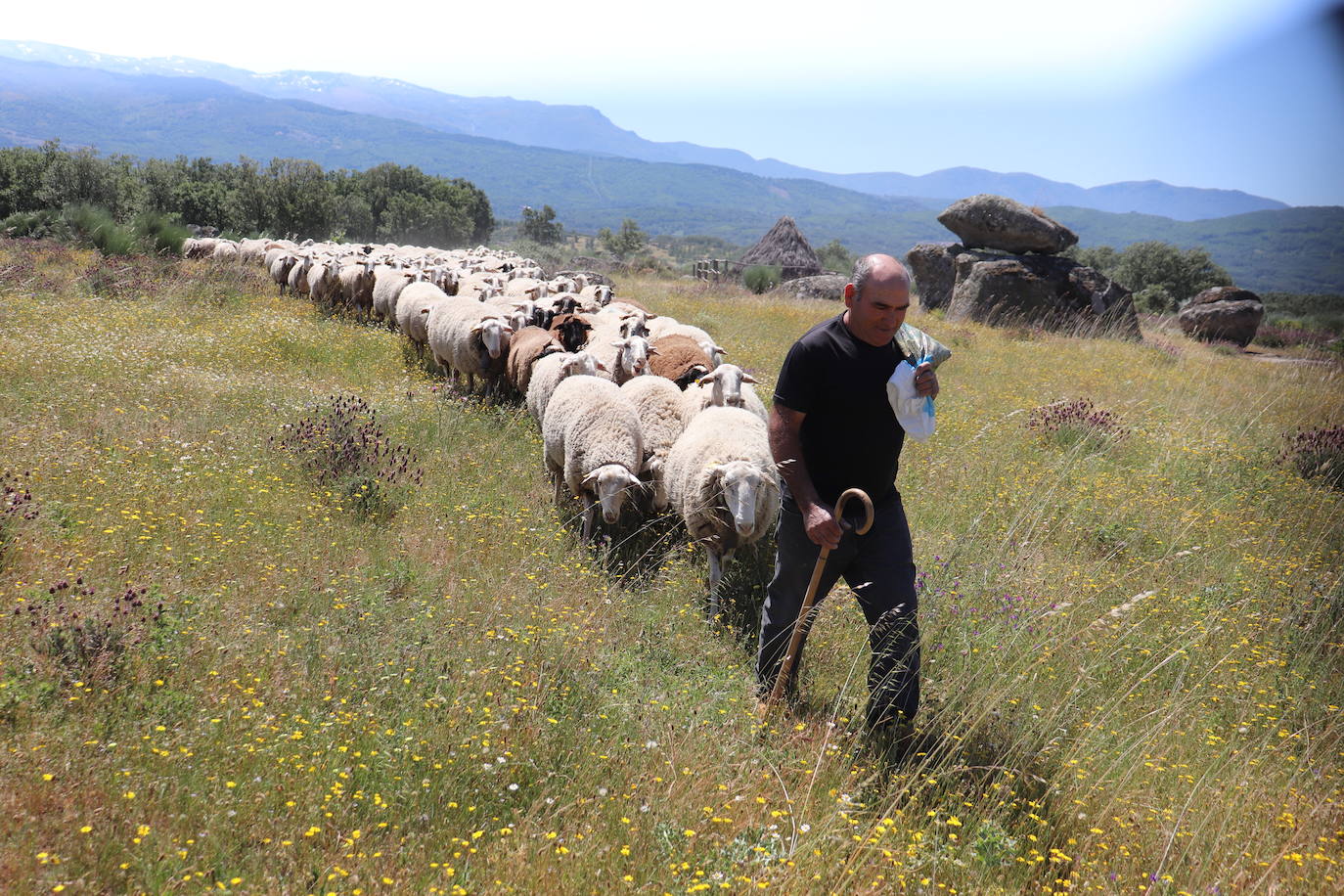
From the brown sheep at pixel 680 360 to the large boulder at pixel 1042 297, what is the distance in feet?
49.9

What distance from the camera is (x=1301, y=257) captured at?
4105 mm

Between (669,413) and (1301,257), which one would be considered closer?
(1301,257)

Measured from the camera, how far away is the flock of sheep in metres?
5.87

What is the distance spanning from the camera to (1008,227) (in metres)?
24.3

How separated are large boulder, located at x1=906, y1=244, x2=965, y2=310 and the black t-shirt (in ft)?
77.9

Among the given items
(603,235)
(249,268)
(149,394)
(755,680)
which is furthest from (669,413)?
(603,235)

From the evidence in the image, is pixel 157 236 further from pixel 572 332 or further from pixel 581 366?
pixel 581 366

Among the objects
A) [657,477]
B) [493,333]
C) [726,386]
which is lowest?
A: [657,477]

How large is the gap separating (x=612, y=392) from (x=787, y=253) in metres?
27.8

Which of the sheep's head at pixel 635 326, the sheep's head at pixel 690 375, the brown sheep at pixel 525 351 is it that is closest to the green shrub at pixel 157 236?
the brown sheep at pixel 525 351

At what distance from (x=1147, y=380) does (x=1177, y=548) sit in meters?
9.02

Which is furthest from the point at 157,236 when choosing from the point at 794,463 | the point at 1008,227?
the point at 1008,227

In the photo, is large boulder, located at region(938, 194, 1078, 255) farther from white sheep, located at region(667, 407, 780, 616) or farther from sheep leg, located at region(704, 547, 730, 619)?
sheep leg, located at region(704, 547, 730, 619)

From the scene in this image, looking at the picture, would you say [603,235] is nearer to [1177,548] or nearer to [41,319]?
[41,319]
